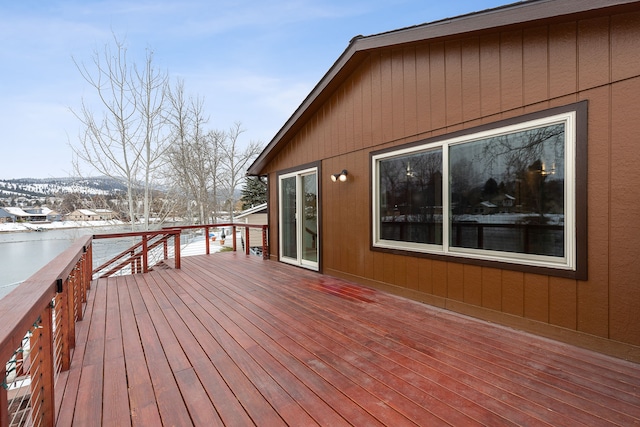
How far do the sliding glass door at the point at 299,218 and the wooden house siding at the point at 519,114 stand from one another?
102 cm

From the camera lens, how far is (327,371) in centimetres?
206

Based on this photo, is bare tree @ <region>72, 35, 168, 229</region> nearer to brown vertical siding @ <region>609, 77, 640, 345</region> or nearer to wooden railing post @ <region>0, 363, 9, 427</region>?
wooden railing post @ <region>0, 363, 9, 427</region>

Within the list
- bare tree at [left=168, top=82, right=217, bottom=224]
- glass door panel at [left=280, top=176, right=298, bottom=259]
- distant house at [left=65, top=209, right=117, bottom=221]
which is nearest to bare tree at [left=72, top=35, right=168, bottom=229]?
distant house at [left=65, top=209, right=117, bottom=221]

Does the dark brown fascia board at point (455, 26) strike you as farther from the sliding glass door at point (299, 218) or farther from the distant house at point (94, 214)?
the distant house at point (94, 214)

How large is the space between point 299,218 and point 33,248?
52.0ft

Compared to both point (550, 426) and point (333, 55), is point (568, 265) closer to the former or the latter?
point (550, 426)

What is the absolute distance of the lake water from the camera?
9.95 meters

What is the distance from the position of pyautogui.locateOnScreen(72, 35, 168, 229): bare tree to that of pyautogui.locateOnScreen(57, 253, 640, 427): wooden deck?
266 inches

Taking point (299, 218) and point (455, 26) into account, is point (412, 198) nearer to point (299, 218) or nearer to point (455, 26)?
point (455, 26)

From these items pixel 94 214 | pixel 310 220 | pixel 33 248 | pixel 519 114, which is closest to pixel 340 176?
pixel 310 220

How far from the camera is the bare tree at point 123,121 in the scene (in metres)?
8.69

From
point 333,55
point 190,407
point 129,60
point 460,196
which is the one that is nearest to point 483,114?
point 460,196

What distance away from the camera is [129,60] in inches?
350

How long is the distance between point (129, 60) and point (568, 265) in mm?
11399
